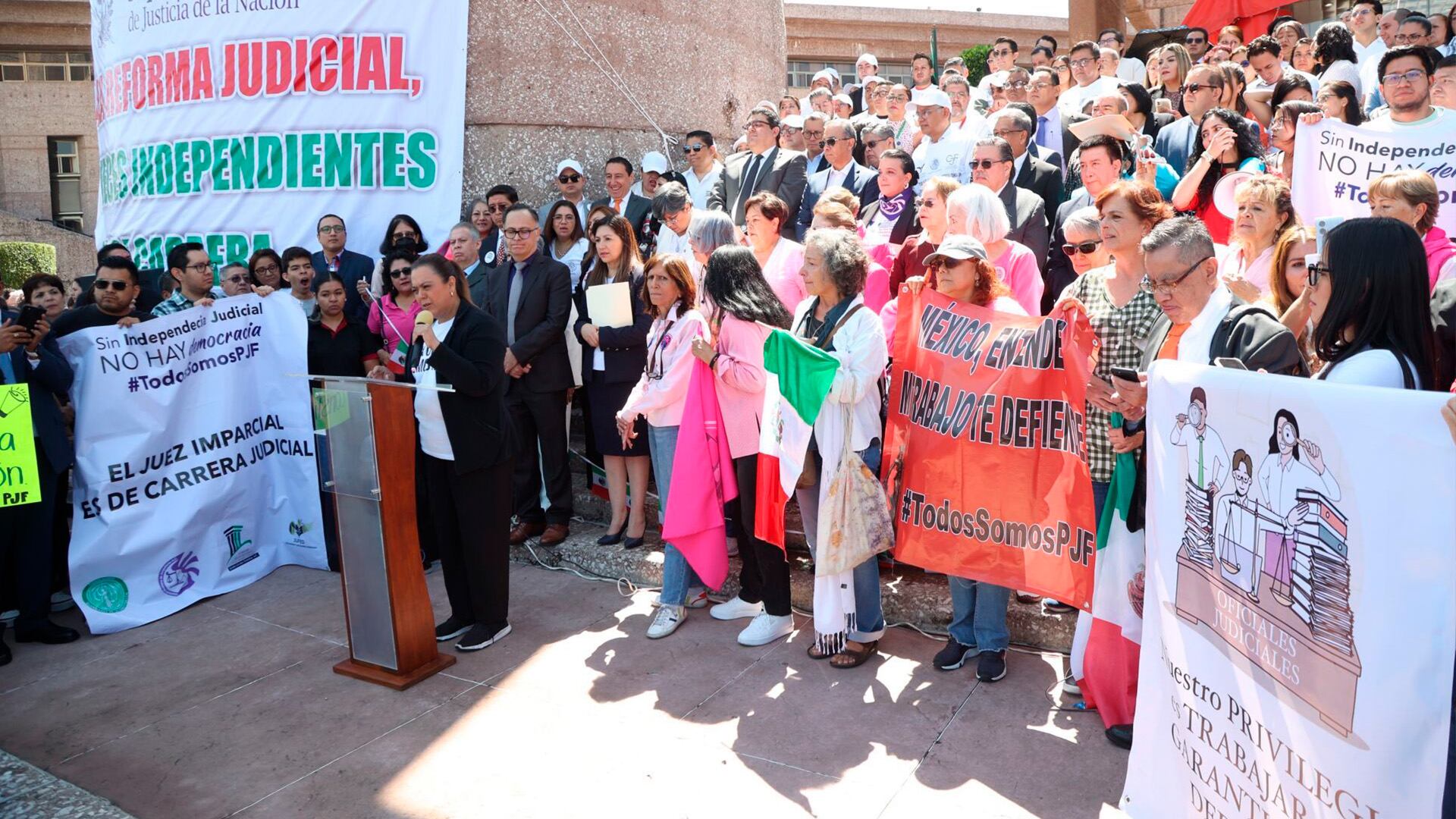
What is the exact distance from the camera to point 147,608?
6449 mm

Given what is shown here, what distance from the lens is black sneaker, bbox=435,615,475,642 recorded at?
5.73 metres

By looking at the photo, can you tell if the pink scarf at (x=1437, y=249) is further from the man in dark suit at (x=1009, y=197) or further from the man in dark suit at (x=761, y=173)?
the man in dark suit at (x=761, y=173)

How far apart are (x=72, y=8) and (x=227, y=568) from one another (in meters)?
24.7

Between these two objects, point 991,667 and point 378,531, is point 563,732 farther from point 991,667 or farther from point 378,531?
point 991,667

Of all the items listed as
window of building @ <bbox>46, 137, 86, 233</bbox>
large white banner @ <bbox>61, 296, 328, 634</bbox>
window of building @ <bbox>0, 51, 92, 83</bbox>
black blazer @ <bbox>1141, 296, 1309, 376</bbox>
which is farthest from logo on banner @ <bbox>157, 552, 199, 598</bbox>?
window of building @ <bbox>0, 51, 92, 83</bbox>

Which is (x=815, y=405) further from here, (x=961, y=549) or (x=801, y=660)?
(x=801, y=660)

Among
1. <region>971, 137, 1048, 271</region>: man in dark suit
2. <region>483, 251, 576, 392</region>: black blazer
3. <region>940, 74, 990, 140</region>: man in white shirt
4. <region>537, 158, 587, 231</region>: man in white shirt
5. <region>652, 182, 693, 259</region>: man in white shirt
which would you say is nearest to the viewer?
<region>971, 137, 1048, 271</region>: man in dark suit

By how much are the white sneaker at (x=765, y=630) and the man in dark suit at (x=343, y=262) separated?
4.04 meters

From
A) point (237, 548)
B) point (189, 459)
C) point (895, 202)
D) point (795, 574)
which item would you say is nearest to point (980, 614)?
point (795, 574)

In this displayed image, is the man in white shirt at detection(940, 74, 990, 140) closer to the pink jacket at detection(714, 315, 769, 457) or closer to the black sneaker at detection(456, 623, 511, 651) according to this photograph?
the pink jacket at detection(714, 315, 769, 457)

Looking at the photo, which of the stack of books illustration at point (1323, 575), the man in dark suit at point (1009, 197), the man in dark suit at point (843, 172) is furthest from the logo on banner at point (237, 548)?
the stack of books illustration at point (1323, 575)

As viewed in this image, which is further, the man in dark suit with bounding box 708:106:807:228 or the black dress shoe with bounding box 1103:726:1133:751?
the man in dark suit with bounding box 708:106:807:228

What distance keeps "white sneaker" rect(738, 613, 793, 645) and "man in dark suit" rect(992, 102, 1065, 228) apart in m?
3.22

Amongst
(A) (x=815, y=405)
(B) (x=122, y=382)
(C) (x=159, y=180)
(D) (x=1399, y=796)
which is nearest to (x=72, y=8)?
(C) (x=159, y=180)
